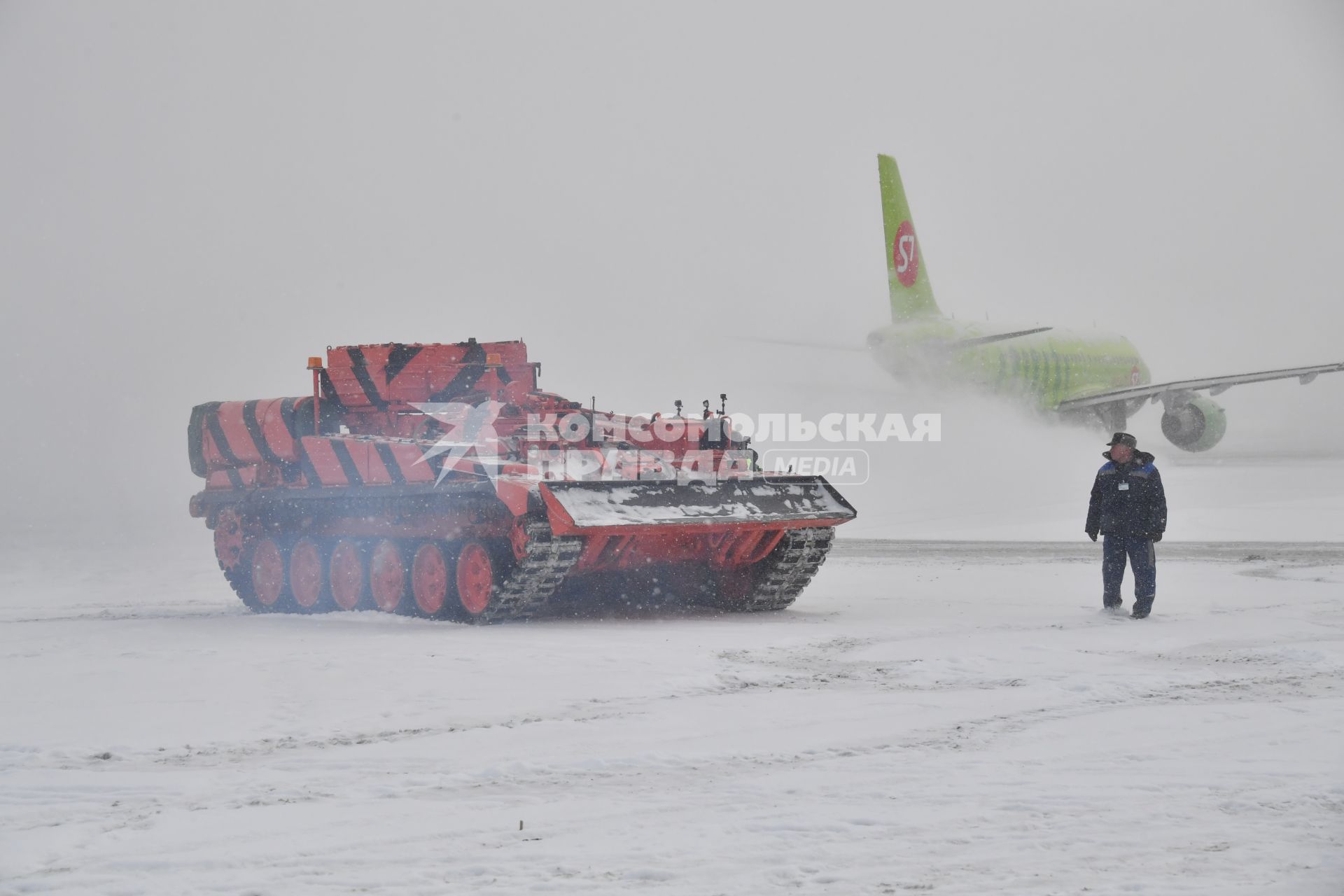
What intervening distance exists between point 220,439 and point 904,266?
18.8 metres

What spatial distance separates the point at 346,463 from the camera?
515 inches

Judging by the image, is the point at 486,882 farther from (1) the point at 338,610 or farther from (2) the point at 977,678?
(1) the point at 338,610

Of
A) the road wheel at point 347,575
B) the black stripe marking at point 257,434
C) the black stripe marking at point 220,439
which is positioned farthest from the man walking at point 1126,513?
the black stripe marking at point 220,439

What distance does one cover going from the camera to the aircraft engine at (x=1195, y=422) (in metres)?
30.5

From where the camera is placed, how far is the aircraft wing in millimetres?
27125

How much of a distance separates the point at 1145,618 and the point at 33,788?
8180 mm

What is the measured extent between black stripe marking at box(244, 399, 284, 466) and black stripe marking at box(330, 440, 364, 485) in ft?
4.00

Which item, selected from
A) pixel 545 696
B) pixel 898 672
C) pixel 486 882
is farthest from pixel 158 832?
pixel 898 672

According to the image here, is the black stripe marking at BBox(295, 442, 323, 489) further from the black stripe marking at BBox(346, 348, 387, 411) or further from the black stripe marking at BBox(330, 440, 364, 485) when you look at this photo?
the black stripe marking at BBox(346, 348, 387, 411)

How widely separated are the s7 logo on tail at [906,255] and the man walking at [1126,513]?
19.2 metres

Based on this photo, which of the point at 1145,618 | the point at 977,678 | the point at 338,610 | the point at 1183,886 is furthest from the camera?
the point at 338,610

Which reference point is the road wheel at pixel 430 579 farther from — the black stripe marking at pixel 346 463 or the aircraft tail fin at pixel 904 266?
the aircraft tail fin at pixel 904 266

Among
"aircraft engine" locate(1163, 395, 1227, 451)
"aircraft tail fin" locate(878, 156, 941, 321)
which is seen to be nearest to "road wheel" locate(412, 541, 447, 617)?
"aircraft tail fin" locate(878, 156, 941, 321)

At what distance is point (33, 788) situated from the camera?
18.6ft
